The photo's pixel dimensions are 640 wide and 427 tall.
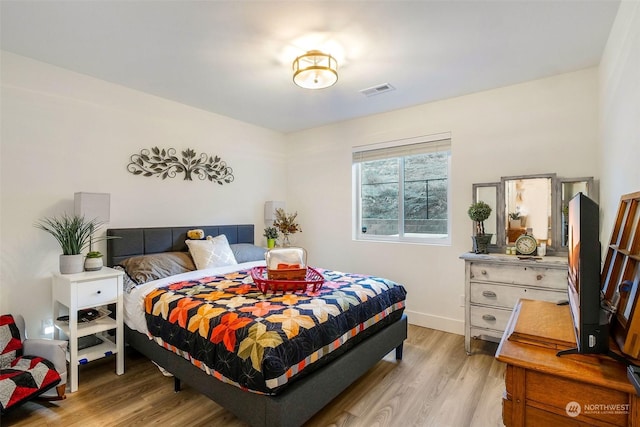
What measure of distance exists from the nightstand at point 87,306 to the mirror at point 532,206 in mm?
3422

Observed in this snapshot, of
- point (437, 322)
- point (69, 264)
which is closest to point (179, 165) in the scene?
point (69, 264)

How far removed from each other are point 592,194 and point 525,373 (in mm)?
2297

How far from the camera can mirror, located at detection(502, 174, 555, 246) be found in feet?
9.20

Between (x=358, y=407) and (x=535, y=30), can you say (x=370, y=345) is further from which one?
(x=535, y=30)

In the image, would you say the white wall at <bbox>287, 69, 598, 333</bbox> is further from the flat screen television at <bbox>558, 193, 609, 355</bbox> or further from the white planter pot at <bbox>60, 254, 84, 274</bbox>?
the white planter pot at <bbox>60, 254, 84, 274</bbox>

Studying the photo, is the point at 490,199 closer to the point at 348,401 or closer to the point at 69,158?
the point at 348,401

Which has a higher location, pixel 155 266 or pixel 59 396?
pixel 155 266

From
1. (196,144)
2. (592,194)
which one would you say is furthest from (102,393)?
(592,194)

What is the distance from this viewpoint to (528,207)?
2.89 m

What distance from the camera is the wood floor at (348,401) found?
75.9 inches

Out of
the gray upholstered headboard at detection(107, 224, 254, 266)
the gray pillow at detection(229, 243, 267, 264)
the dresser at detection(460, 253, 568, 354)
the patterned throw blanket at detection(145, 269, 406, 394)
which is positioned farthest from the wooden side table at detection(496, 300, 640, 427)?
the gray upholstered headboard at detection(107, 224, 254, 266)

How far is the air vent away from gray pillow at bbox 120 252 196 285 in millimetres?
2513

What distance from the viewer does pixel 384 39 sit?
221 centimetres

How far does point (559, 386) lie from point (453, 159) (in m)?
2.69
